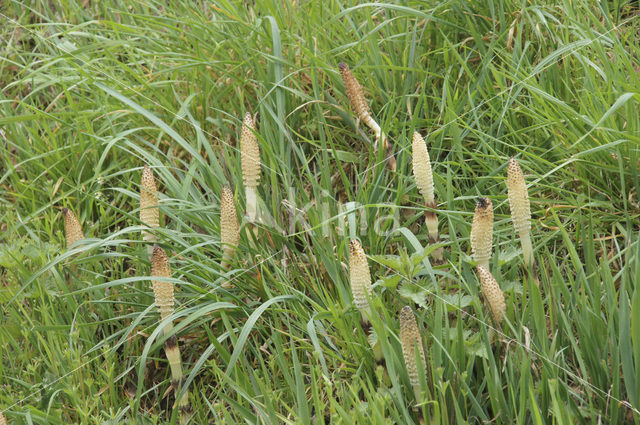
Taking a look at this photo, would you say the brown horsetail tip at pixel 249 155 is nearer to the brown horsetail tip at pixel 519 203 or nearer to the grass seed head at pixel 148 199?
the grass seed head at pixel 148 199

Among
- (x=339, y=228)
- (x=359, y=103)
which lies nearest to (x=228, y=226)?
(x=339, y=228)

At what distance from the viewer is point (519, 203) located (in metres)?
2.05

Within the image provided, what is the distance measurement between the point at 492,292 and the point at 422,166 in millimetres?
462

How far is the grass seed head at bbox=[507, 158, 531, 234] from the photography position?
202cm

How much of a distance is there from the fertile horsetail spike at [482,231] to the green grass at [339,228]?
0.29ft

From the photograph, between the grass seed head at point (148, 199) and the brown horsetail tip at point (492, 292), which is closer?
the brown horsetail tip at point (492, 292)

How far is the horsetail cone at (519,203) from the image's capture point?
2.02 m

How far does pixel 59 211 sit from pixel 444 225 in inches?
66.4

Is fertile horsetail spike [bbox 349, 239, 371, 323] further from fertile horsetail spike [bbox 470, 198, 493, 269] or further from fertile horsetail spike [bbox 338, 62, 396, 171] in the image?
fertile horsetail spike [bbox 338, 62, 396, 171]

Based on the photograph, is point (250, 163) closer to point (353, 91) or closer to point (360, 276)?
point (353, 91)

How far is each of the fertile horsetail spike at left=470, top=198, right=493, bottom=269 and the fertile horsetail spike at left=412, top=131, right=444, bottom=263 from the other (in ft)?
0.88

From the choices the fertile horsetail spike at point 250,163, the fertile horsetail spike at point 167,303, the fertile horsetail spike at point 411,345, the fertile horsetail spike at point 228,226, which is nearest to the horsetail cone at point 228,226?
the fertile horsetail spike at point 228,226

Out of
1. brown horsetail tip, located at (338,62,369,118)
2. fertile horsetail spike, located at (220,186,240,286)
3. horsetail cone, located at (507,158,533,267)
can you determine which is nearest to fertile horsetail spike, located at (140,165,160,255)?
fertile horsetail spike, located at (220,186,240,286)

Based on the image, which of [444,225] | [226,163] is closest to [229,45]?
[226,163]
